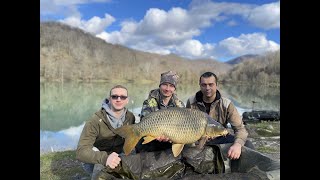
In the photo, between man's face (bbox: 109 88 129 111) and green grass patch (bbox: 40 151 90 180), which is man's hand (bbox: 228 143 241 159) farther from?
green grass patch (bbox: 40 151 90 180)

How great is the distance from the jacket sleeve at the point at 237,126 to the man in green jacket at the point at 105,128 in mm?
936

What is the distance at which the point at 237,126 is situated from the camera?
3.27m

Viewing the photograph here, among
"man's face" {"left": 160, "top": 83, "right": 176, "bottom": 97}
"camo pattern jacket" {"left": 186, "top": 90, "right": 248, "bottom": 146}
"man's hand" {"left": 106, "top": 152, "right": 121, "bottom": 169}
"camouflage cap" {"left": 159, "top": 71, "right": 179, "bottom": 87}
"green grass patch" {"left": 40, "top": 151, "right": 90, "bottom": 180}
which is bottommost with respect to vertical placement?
"green grass patch" {"left": 40, "top": 151, "right": 90, "bottom": 180}

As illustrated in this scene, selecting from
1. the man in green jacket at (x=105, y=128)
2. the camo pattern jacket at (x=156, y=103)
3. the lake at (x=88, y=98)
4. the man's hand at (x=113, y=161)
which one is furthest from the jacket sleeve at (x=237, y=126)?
the lake at (x=88, y=98)

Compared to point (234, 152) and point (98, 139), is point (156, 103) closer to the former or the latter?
point (98, 139)

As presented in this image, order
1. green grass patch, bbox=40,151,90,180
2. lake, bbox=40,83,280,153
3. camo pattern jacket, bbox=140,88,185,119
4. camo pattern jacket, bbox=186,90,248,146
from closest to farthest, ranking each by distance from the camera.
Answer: camo pattern jacket, bbox=140,88,185,119
camo pattern jacket, bbox=186,90,248,146
green grass patch, bbox=40,151,90,180
lake, bbox=40,83,280,153

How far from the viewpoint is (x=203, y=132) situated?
2.63m

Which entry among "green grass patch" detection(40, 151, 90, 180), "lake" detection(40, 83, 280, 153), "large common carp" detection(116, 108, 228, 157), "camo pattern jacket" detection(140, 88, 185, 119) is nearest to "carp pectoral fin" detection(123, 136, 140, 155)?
"large common carp" detection(116, 108, 228, 157)

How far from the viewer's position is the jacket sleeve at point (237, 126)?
3.12m

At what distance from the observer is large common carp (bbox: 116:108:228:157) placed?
258cm

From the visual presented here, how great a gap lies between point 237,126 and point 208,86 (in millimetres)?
455

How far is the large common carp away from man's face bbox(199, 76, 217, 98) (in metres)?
0.68

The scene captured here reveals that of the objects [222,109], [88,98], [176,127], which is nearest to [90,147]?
[176,127]
